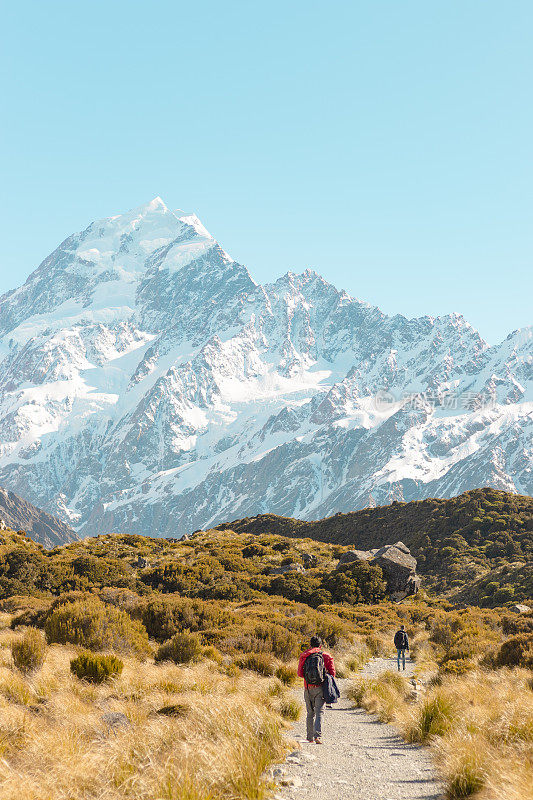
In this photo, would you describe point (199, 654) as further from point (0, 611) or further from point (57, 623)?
point (0, 611)

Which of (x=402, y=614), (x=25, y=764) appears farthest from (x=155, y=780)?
(x=402, y=614)

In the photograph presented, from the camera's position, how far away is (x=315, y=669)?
38.9ft

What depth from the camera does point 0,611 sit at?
29578mm

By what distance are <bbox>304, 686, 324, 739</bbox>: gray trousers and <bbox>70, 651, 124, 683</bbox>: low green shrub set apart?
4.97 meters

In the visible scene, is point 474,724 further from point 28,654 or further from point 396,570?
point 396,570

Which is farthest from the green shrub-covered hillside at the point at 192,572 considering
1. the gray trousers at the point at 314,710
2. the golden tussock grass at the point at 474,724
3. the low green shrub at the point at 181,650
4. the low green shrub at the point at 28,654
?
the gray trousers at the point at 314,710

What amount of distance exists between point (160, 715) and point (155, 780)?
13.4 ft

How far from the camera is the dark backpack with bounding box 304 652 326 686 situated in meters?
11.8

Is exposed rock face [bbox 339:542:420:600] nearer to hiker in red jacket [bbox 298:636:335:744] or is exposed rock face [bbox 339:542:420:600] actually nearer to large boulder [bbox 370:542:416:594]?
large boulder [bbox 370:542:416:594]

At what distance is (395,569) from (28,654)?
39.8 m

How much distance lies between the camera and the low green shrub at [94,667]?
14.1m

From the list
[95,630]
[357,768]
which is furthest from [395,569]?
[357,768]

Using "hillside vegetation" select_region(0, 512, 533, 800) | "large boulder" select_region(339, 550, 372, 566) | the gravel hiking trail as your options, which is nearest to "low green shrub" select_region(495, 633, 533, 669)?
"hillside vegetation" select_region(0, 512, 533, 800)

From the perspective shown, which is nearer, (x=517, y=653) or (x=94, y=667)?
(x=94, y=667)
